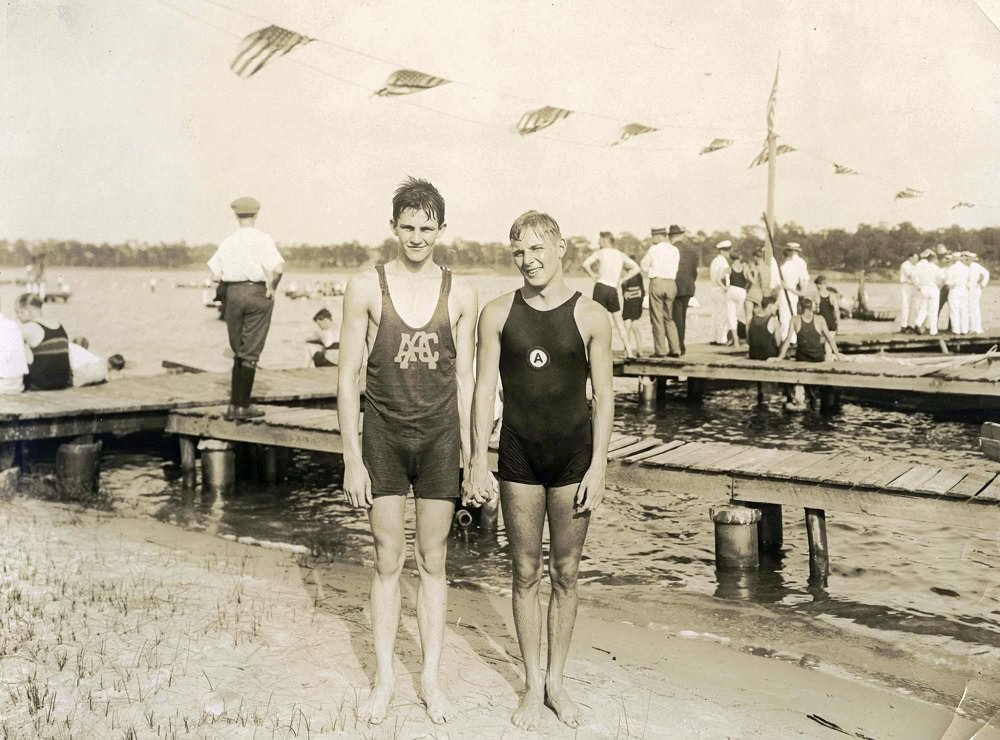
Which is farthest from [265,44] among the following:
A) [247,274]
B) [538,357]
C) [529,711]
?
[529,711]

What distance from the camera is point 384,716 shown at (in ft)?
11.3

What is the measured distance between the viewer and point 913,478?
19.9ft

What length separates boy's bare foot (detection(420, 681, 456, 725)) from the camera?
3.41 meters

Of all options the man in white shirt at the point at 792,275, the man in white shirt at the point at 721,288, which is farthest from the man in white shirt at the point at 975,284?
the man in white shirt at the point at 721,288

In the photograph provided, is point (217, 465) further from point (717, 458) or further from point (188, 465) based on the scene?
point (717, 458)

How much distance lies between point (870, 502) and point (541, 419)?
343cm

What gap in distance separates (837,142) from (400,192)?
14469 mm

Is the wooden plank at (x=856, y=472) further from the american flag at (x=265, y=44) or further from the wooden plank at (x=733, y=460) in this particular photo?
the american flag at (x=265, y=44)

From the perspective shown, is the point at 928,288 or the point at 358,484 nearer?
the point at 358,484

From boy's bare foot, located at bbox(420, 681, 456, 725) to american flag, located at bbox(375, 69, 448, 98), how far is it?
21.5ft

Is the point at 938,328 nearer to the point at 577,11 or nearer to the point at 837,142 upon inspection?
the point at 837,142

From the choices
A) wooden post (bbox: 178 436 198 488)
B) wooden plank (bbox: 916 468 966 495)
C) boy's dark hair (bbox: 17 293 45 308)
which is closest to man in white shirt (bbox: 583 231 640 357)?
wooden post (bbox: 178 436 198 488)

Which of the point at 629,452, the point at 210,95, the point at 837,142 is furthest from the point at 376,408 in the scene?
the point at 837,142

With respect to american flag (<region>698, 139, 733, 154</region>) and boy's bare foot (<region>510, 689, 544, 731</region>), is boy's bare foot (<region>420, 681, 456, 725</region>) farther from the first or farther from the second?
american flag (<region>698, 139, 733, 154</region>)
